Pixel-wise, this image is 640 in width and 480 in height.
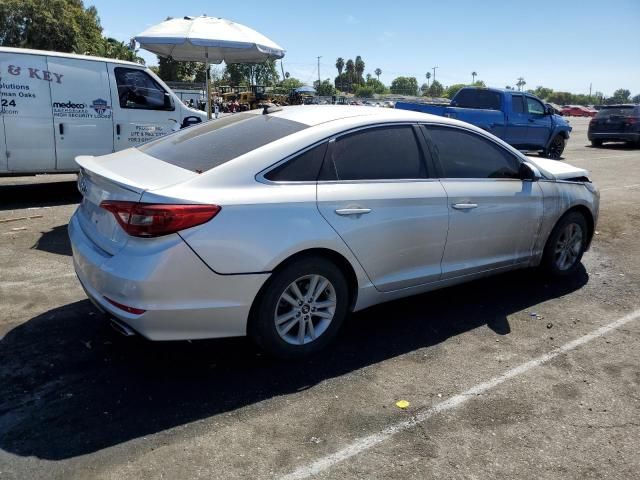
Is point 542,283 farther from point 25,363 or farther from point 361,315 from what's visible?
point 25,363

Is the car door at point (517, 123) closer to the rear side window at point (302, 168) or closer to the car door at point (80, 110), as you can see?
the car door at point (80, 110)

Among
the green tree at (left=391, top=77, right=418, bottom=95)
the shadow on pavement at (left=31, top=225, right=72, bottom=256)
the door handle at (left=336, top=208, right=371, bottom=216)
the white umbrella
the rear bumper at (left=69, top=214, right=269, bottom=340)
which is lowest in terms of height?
the shadow on pavement at (left=31, top=225, right=72, bottom=256)

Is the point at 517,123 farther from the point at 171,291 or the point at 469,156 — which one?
the point at 171,291

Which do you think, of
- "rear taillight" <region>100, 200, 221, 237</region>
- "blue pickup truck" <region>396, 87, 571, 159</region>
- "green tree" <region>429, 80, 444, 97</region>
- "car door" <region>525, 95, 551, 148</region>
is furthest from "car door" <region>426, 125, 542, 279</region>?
"green tree" <region>429, 80, 444, 97</region>

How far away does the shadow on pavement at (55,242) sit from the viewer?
18.9 feet

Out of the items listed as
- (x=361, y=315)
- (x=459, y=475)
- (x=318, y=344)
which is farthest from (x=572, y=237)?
(x=459, y=475)

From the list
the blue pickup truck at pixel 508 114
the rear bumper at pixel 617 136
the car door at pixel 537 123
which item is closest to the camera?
the blue pickup truck at pixel 508 114

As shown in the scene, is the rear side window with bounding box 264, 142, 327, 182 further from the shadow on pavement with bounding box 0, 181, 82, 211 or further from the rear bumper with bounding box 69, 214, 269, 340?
the shadow on pavement with bounding box 0, 181, 82, 211

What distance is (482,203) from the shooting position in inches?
171

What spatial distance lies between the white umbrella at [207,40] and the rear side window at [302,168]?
7.05m

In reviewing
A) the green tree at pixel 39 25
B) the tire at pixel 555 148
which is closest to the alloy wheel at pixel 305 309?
the tire at pixel 555 148

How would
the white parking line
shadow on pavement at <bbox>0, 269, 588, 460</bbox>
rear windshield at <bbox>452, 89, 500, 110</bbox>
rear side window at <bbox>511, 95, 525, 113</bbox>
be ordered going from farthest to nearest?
rear side window at <bbox>511, 95, 525, 113</bbox> < rear windshield at <bbox>452, 89, 500, 110</bbox> < shadow on pavement at <bbox>0, 269, 588, 460</bbox> < the white parking line

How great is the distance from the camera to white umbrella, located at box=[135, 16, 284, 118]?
10.1 metres

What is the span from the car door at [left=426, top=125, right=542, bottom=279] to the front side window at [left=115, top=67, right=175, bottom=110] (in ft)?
18.6
